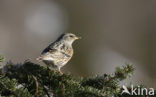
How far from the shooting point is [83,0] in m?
20.0

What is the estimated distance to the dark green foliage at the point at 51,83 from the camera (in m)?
3.32

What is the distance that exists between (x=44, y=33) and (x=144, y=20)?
13.1ft

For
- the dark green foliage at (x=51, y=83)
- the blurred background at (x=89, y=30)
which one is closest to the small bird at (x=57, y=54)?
the dark green foliage at (x=51, y=83)

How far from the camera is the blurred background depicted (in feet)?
45.6

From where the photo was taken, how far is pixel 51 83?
3518 mm

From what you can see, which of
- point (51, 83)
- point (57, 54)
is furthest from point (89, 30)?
point (51, 83)

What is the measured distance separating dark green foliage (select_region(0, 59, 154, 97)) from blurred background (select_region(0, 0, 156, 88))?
8242mm

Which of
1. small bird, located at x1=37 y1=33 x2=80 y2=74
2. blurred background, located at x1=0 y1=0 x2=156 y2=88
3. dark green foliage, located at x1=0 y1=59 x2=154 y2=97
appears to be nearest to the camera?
dark green foliage, located at x1=0 y1=59 x2=154 y2=97

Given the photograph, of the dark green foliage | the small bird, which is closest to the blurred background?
the small bird

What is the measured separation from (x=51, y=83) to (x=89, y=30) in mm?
14221

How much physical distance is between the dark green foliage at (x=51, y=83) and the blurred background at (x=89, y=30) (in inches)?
Answer: 324

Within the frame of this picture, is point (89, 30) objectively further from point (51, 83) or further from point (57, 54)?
point (51, 83)

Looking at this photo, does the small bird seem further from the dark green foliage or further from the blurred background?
the blurred background

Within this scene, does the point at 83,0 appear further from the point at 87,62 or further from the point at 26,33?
the point at 87,62
